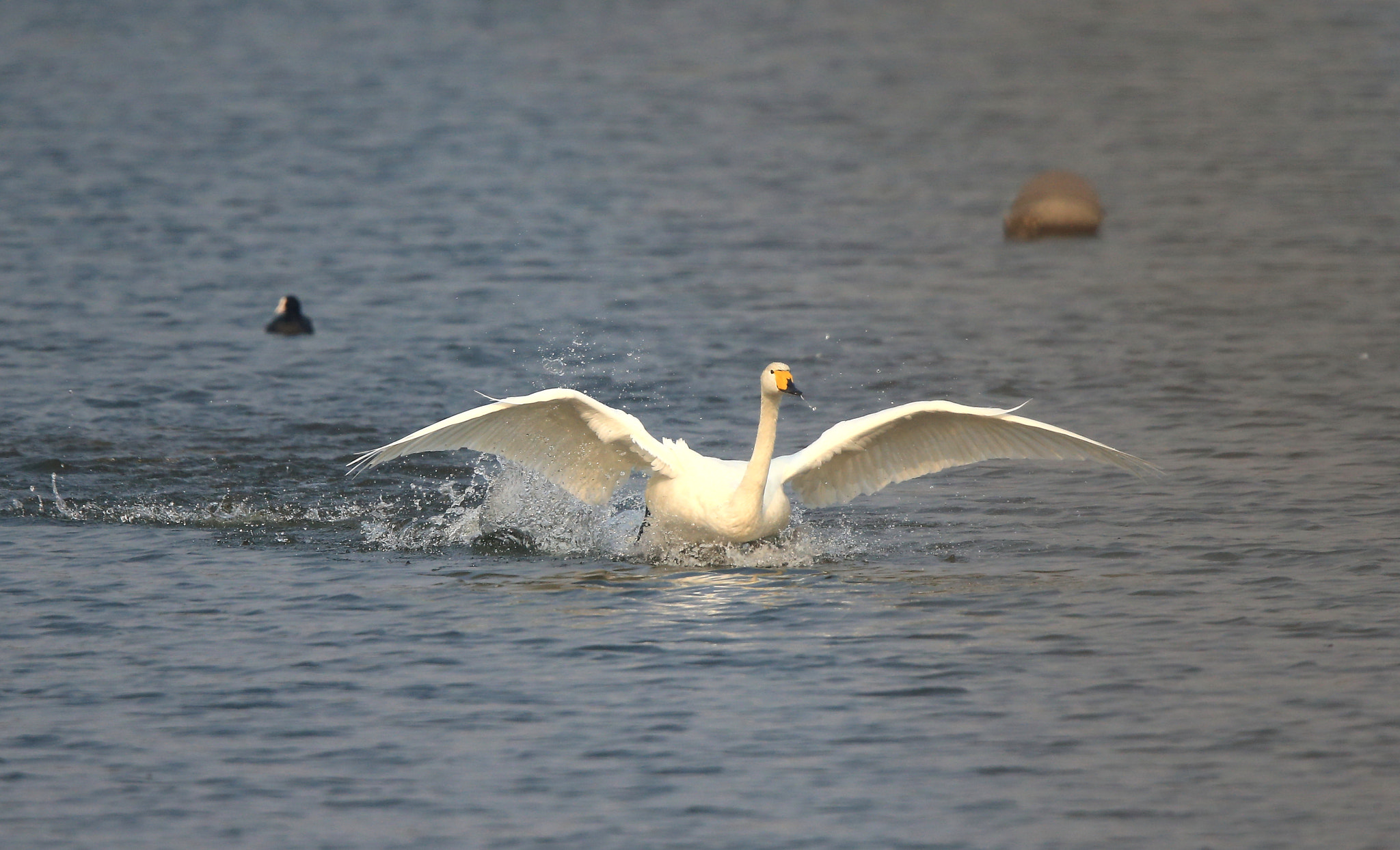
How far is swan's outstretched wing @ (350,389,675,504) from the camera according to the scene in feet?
36.1

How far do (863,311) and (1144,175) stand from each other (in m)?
10.7

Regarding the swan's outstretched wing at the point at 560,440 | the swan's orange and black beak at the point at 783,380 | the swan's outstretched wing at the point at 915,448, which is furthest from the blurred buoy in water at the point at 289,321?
the swan's orange and black beak at the point at 783,380

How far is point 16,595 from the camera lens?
1076 centimetres

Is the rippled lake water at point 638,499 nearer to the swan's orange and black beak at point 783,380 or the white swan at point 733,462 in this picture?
the white swan at point 733,462

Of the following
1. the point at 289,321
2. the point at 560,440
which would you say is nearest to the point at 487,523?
the point at 560,440

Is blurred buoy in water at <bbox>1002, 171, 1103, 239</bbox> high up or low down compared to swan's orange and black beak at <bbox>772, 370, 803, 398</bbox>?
up

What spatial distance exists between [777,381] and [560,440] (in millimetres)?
1422

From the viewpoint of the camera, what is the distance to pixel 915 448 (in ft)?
38.5

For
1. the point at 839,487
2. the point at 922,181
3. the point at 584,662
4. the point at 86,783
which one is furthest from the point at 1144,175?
the point at 86,783

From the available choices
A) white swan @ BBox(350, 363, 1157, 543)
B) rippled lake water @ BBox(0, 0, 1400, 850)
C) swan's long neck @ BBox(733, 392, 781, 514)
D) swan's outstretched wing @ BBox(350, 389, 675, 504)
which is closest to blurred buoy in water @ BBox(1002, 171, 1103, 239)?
rippled lake water @ BBox(0, 0, 1400, 850)

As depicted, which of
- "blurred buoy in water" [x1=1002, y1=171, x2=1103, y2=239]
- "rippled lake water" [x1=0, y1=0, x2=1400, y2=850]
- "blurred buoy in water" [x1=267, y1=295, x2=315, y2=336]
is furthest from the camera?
"blurred buoy in water" [x1=1002, y1=171, x2=1103, y2=239]

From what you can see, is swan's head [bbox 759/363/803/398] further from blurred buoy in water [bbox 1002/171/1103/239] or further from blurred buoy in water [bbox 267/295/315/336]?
blurred buoy in water [bbox 1002/171/1103/239]

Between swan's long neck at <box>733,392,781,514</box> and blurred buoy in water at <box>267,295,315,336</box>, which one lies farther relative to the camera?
blurred buoy in water at <box>267,295,315,336</box>

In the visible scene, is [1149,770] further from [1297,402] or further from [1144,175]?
[1144,175]
